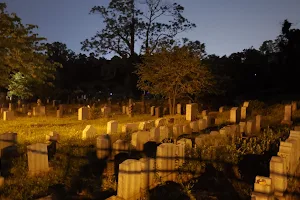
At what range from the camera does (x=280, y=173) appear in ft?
18.0

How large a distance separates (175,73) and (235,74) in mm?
11528

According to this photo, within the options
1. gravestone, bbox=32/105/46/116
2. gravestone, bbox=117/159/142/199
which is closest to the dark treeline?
gravestone, bbox=32/105/46/116

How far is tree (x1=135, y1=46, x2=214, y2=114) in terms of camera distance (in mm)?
17925

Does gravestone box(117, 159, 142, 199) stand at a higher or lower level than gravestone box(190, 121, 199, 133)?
lower

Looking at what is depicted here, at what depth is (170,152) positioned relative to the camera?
21.1 feet

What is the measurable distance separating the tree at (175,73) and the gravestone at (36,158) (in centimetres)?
1223

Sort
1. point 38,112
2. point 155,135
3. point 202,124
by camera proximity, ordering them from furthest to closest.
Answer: point 38,112
point 202,124
point 155,135

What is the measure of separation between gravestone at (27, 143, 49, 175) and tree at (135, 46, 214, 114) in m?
12.2

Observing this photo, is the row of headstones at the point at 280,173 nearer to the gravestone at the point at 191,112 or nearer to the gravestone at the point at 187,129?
the gravestone at the point at 187,129

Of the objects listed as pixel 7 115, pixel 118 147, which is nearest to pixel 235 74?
pixel 7 115

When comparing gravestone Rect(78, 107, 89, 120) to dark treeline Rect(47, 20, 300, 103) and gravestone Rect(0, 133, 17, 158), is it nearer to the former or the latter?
gravestone Rect(0, 133, 17, 158)

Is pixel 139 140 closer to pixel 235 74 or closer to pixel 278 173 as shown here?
pixel 278 173

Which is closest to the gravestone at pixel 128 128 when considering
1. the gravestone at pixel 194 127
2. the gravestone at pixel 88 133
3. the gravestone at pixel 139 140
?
the gravestone at pixel 88 133

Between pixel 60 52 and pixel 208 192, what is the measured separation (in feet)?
120
